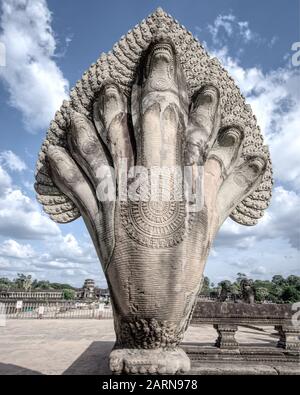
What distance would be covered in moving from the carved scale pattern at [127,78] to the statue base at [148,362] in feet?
5.53

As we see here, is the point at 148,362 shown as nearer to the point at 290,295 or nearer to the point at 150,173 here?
the point at 150,173

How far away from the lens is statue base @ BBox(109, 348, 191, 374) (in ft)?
8.75

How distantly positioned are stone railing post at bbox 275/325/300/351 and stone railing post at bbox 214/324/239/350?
1041 mm

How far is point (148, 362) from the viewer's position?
106 inches

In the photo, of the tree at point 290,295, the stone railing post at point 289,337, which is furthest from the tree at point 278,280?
the stone railing post at point 289,337

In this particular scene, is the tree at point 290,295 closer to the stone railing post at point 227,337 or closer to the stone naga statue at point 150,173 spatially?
the stone railing post at point 227,337

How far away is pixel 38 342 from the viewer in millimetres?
9688

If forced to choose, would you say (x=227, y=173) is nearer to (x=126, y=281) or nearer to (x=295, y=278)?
(x=126, y=281)

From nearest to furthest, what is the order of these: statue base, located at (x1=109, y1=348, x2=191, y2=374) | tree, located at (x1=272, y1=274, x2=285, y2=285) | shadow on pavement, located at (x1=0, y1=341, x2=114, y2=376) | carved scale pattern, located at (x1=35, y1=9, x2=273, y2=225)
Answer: statue base, located at (x1=109, y1=348, x2=191, y2=374) → carved scale pattern, located at (x1=35, y1=9, x2=273, y2=225) → shadow on pavement, located at (x1=0, y1=341, x2=114, y2=376) → tree, located at (x1=272, y1=274, x2=285, y2=285)

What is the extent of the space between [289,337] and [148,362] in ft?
16.3

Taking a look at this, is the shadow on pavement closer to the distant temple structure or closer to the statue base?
the statue base

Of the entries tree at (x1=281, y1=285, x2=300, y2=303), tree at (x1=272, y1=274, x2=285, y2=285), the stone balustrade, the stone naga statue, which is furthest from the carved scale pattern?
Result: tree at (x1=272, y1=274, x2=285, y2=285)

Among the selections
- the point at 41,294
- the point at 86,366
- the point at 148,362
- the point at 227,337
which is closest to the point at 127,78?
the point at 148,362
